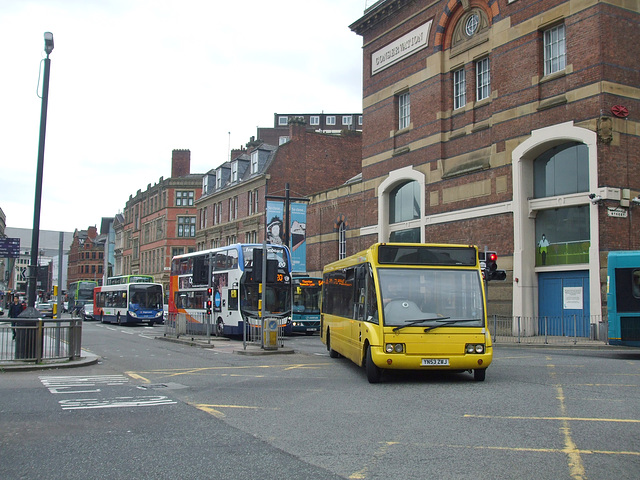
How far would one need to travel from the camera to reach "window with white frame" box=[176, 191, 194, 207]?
7488cm

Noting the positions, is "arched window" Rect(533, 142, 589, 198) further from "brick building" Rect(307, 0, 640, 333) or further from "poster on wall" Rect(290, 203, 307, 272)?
"poster on wall" Rect(290, 203, 307, 272)

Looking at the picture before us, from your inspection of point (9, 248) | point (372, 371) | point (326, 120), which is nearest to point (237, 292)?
point (9, 248)

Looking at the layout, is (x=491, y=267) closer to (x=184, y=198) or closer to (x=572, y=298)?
(x=572, y=298)

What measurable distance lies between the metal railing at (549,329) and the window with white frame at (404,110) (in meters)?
12.2

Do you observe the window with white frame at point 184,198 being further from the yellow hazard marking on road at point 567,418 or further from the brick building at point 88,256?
the yellow hazard marking on road at point 567,418

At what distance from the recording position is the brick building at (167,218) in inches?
2940

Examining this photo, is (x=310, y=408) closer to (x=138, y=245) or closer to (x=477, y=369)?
(x=477, y=369)

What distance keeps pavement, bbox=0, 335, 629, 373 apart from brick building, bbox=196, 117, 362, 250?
2570 centimetres

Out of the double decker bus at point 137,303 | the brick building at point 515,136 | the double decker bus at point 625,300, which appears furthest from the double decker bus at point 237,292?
the double decker bus at point 137,303

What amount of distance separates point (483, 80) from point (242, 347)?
1621 centimetres

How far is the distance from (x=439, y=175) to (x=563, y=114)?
7245 mm

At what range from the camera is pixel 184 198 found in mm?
75062

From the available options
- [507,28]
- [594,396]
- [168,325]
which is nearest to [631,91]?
[507,28]

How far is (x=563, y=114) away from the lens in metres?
24.6
